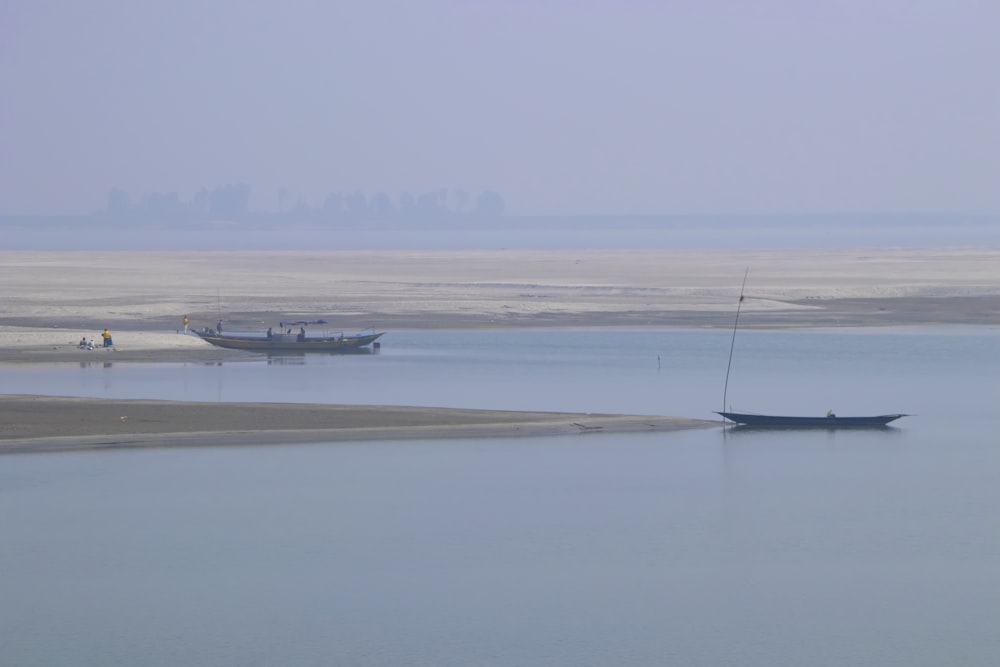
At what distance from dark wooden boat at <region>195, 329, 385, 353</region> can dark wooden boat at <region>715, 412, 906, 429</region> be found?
16.4 metres

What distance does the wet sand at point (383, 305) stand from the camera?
24.7 m

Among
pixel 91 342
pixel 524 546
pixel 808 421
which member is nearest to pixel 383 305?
pixel 91 342

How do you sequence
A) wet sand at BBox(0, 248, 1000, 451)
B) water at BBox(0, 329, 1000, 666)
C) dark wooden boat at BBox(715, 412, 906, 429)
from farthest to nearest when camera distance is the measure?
dark wooden boat at BBox(715, 412, 906, 429), wet sand at BBox(0, 248, 1000, 451), water at BBox(0, 329, 1000, 666)

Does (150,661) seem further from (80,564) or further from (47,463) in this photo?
(47,463)

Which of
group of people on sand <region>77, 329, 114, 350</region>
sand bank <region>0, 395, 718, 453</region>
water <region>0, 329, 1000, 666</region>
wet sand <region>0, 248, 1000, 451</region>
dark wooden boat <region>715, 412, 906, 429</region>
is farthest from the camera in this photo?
group of people on sand <region>77, 329, 114, 350</region>

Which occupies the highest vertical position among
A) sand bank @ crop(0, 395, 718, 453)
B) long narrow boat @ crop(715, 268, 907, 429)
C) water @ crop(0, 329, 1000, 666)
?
sand bank @ crop(0, 395, 718, 453)

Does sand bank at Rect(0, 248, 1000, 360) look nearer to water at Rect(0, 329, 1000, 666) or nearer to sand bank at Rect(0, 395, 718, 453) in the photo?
sand bank at Rect(0, 395, 718, 453)

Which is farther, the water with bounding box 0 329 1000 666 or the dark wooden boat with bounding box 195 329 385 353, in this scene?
the dark wooden boat with bounding box 195 329 385 353

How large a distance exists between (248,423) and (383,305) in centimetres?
3051

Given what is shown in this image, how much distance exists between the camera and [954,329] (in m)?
46.0

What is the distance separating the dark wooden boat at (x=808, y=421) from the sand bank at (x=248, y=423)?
643 mm

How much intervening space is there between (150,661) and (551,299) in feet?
148

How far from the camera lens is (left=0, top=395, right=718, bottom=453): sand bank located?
76.2 feet

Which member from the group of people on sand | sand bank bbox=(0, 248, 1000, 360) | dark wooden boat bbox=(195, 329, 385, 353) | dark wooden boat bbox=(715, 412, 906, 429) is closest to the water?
dark wooden boat bbox=(715, 412, 906, 429)
